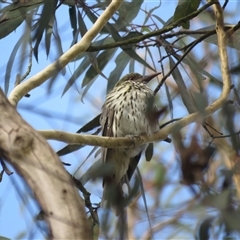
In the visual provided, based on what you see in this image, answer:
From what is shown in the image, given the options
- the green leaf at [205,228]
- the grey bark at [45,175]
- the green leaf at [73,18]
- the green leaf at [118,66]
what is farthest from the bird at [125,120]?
the green leaf at [205,228]

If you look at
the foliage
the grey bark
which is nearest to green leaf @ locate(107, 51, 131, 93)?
the foliage

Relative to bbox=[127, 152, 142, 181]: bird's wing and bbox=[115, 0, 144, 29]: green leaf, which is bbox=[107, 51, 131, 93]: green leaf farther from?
bbox=[127, 152, 142, 181]: bird's wing

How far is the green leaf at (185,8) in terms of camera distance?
8.18 ft

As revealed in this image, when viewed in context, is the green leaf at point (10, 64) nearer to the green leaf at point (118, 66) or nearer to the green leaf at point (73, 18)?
the green leaf at point (73, 18)

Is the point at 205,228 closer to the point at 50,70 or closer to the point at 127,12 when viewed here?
the point at 50,70

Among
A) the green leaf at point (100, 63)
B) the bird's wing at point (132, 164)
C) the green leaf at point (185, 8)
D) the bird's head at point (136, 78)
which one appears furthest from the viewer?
the bird's head at point (136, 78)

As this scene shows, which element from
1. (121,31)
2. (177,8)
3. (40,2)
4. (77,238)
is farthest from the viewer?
(121,31)

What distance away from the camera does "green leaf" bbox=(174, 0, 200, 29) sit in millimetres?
2494

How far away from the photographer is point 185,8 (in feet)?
8.24

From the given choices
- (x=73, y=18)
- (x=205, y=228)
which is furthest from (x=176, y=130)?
(x=73, y=18)

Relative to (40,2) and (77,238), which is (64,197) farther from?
(40,2)

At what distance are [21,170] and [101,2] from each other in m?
1.40

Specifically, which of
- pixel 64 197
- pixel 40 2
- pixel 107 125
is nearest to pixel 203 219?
pixel 64 197

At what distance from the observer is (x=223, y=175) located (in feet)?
4.65
